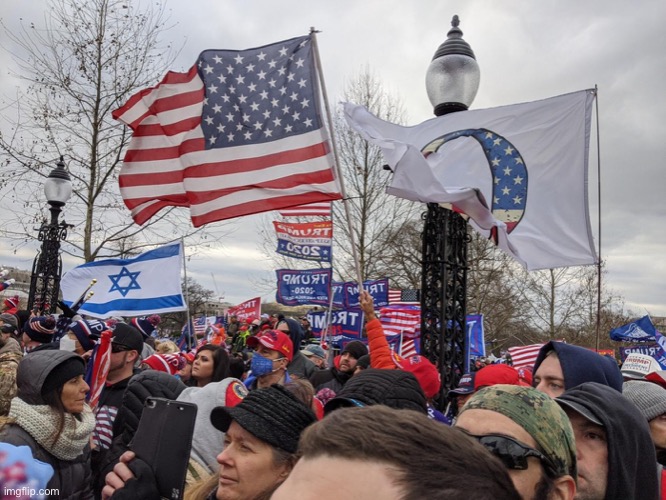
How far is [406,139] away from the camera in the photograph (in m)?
5.62

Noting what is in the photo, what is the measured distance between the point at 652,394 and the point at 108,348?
370cm

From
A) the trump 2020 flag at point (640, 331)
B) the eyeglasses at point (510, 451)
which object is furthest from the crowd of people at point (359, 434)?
the trump 2020 flag at point (640, 331)

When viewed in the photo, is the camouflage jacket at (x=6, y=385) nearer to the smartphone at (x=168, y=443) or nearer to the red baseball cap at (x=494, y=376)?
the smartphone at (x=168, y=443)

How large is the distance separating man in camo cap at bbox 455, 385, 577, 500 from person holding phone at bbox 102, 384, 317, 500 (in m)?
1.02

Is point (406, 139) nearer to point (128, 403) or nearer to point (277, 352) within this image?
point (277, 352)

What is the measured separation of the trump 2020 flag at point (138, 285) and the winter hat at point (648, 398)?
4830mm

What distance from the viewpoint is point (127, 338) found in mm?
4723

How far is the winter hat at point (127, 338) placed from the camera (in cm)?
466

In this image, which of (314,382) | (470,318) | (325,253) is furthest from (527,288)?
(314,382)

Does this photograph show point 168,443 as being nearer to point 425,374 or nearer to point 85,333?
point 425,374

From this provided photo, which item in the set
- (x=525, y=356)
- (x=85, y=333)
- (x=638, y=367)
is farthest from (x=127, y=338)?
(x=525, y=356)

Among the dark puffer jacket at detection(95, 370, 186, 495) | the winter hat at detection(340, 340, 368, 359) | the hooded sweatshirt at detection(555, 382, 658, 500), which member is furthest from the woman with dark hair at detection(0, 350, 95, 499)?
the winter hat at detection(340, 340, 368, 359)

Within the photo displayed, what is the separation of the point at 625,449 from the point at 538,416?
751 millimetres

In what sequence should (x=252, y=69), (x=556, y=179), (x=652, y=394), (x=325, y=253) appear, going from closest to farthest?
(x=652, y=394), (x=556, y=179), (x=252, y=69), (x=325, y=253)
